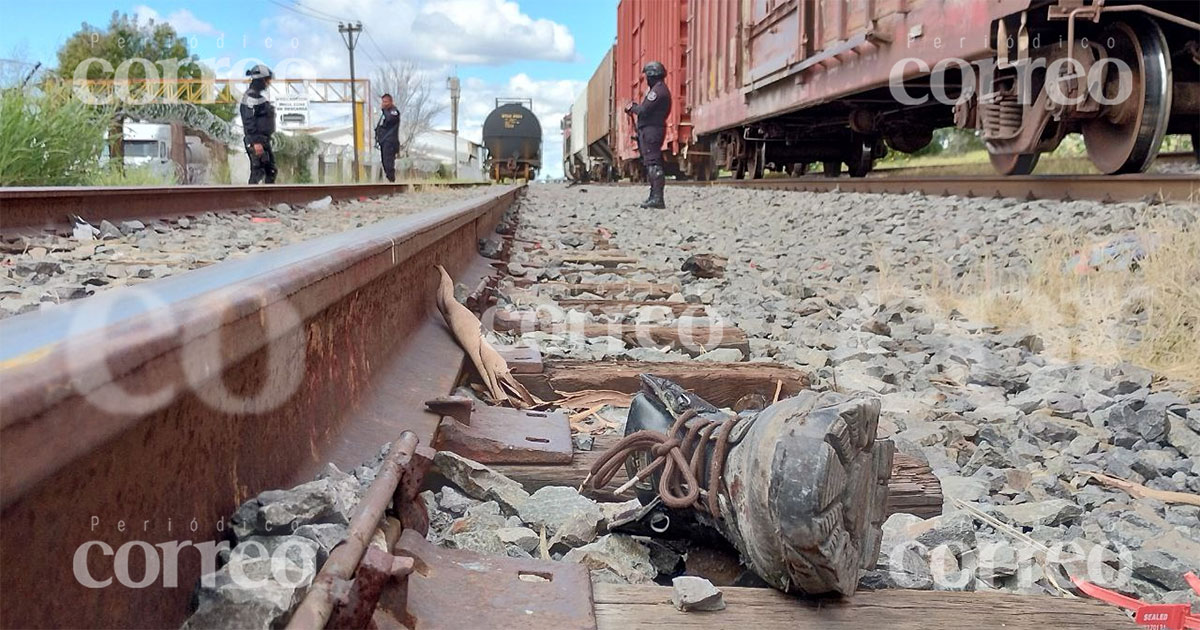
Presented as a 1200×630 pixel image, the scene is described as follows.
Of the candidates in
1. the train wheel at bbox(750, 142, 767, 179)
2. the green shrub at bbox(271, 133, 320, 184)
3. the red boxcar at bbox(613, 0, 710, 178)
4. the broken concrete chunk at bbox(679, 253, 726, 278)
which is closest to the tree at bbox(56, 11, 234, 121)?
the green shrub at bbox(271, 133, 320, 184)

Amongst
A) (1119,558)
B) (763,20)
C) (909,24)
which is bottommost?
(1119,558)

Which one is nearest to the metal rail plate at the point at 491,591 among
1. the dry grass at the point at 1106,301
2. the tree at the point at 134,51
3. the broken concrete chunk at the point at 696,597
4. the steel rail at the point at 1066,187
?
the broken concrete chunk at the point at 696,597

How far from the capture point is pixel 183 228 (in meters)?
5.54

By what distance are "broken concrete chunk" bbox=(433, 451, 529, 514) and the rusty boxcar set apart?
4881mm

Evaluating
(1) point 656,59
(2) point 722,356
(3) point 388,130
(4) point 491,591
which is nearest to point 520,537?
(4) point 491,591

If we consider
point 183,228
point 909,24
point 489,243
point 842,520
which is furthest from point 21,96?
point 842,520

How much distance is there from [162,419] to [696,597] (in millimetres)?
671

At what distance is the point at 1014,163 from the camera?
7.05 metres

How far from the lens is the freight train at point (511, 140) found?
3136cm

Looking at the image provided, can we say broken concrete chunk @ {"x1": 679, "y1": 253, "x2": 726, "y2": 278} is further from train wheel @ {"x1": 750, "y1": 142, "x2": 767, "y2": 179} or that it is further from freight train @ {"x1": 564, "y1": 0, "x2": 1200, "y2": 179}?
train wheel @ {"x1": 750, "y1": 142, "x2": 767, "y2": 179}

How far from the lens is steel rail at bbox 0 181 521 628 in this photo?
27.3 inches

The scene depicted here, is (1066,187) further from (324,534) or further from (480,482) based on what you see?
(324,534)

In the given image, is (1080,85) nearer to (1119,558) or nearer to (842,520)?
(1119,558)

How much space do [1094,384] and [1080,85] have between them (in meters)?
3.52
